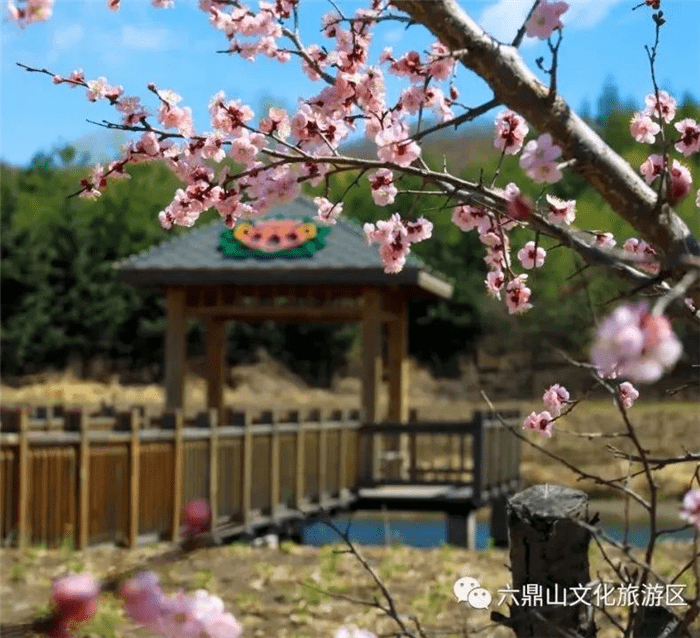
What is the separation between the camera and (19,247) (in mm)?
39000

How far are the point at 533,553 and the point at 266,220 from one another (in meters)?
13.3

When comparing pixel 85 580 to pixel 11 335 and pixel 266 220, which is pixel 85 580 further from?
pixel 11 335

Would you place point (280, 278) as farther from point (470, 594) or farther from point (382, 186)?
point (470, 594)

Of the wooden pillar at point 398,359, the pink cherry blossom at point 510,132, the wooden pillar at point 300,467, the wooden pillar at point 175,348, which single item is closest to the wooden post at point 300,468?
the wooden pillar at point 300,467

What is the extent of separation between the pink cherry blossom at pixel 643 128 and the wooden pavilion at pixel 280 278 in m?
10.8

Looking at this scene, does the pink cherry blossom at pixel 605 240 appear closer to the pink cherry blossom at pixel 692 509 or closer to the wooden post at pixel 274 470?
the pink cherry blossom at pixel 692 509

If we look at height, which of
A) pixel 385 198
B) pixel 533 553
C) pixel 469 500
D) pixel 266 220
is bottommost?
pixel 469 500

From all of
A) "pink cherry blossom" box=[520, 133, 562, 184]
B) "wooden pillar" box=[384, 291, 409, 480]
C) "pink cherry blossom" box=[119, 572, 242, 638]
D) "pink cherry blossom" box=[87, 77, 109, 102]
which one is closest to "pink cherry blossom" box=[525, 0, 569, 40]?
"pink cherry blossom" box=[520, 133, 562, 184]

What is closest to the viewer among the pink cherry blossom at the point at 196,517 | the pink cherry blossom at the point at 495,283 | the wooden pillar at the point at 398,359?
the pink cherry blossom at the point at 196,517

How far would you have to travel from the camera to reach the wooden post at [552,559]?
4262 millimetres

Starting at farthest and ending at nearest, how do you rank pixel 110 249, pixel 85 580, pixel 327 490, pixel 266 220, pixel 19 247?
pixel 110 249 < pixel 19 247 < pixel 266 220 < pixel 327 490 < pixel 85 580

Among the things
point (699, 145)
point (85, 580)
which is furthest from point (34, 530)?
point (85, 580)

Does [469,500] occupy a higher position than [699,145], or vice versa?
[699,145]

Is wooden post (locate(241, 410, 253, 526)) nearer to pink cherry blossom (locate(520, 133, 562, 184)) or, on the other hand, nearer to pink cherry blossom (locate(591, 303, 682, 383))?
pink cherry blossom (locate(520, 133, 562, 184))
